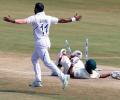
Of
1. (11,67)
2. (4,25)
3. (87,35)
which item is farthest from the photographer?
(4,25)

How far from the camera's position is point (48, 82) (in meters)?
15.7

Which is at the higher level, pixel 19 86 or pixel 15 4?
pixel 15 4

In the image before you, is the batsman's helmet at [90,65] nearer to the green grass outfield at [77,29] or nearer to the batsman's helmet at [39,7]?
the batsman's helmet at [39,7]

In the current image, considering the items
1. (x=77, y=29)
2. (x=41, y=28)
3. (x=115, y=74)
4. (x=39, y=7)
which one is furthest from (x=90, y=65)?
(x=77, y=29)

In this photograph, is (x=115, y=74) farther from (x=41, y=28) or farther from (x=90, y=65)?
(x=41, y=28)

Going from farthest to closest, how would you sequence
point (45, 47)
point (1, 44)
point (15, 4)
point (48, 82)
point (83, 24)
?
point (15, 4)
point (83, 24)
point (1, 44)
point (48, 82)
point (45, 47)

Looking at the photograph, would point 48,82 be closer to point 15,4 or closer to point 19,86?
point 19,86

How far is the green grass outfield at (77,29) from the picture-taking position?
23.5 metres

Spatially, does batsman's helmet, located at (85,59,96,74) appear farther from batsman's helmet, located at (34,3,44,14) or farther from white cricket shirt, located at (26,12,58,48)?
batsman's helmet, located at (34,3,44,14)

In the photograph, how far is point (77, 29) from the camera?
32781 millimetres

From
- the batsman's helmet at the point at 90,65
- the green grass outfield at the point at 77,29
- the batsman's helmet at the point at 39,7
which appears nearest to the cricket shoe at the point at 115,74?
the batsman's helmet at the point at 90,65

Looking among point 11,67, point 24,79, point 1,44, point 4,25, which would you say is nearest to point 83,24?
point 4,25

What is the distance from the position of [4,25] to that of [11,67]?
15.1 metres

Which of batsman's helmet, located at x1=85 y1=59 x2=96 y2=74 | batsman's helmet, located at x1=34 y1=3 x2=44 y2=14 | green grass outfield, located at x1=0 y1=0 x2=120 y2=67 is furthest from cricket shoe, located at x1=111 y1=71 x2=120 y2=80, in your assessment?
batsman's helmet, located at x1=34 y1=3 x2=44 y2=14
